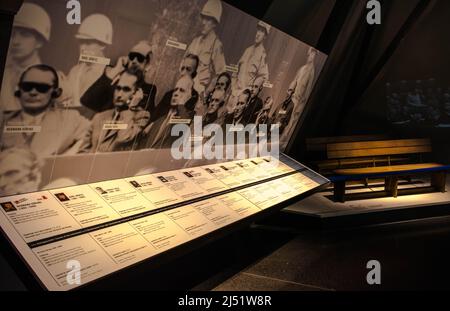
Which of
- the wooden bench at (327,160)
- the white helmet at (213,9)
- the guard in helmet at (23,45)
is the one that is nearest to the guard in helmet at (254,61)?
the white helmet at (213,9)

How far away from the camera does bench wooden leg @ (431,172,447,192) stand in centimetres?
797

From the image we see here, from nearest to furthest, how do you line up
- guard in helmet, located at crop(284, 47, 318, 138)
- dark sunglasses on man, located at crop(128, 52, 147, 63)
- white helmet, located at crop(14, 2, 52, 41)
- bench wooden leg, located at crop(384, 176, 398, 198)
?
1. white helmet, located at crop(14, 2, 52, 41)
2. dark sunglasses on man, located at crop(128, 52, 147, 63)
3. guard in helmet, located at crop(284, 47, 318, 138)
4. bench wooden leg, located at crop(384, 176, 398, 198)

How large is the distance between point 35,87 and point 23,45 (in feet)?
0.92

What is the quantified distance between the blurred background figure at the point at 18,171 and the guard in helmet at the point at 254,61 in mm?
2389

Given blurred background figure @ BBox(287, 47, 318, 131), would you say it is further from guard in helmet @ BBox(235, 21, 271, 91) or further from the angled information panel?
the angled information panel

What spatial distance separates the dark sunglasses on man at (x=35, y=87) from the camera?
8.42 feet

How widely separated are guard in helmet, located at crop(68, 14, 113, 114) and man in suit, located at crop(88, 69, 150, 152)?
0.26 metres
